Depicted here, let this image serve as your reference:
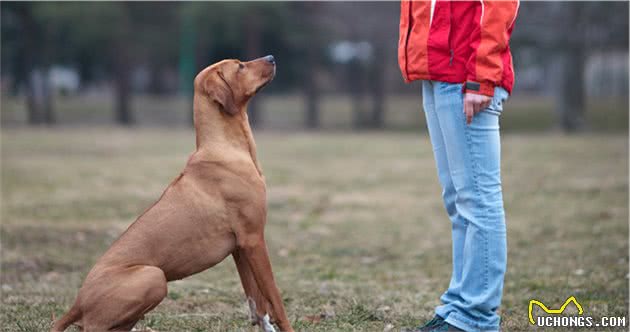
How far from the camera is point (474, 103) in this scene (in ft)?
13.4

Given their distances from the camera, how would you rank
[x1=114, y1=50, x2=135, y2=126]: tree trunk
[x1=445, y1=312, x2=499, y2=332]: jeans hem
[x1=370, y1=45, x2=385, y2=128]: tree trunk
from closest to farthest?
1. [x1=445, y1=312, x2=499, y2=332]: jeans hem
2. [x1=370, y1=45, x2=385, y2=128]: tree trunk
3. [x1=114, y1=50, x2=135, y2=126]: tree trunk

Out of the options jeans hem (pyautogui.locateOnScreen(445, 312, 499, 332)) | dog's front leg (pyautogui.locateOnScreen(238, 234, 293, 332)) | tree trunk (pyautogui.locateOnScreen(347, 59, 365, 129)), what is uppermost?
dog's front leg (pyautogui.locateOnScreen(238, 234, 293, 332))

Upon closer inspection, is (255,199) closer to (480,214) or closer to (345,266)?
(480,214)

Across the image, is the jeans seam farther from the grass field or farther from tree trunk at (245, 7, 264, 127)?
tree trunk at (245, 7, 264, 127)

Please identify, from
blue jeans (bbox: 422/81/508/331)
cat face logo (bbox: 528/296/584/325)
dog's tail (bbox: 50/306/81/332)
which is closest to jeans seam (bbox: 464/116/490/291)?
blue jeans (bbox: 422/81/508/331)

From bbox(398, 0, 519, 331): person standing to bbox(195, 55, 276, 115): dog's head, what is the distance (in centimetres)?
91

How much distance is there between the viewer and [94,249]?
8688mm

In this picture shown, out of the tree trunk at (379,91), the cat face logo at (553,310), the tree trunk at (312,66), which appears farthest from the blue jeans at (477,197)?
the tree trunk at (379,91)

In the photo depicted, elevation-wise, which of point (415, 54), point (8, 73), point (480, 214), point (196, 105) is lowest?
point (8, 73)

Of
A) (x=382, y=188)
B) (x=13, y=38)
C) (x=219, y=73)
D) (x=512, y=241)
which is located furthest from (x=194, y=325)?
(x=13, y=38)

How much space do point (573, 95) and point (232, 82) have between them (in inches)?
1211

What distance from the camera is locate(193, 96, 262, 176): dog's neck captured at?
471 centimetres

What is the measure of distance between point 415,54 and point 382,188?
415 inches

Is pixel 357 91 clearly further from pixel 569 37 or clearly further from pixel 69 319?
pixel 69 319
